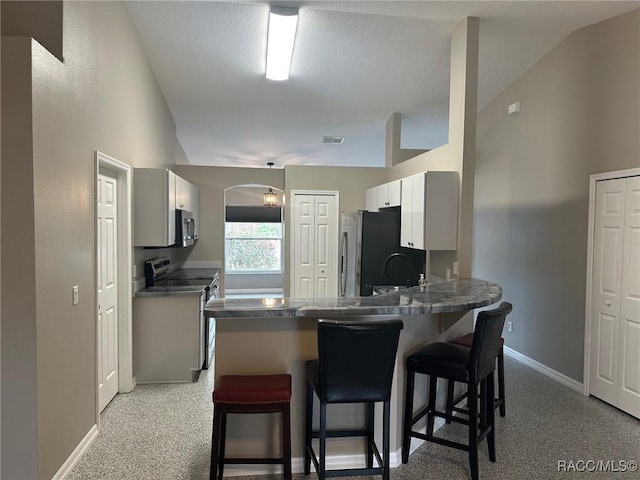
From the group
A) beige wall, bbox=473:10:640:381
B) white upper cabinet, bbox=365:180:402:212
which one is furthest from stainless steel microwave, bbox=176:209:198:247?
beige wall, bbox=473:10:640:381

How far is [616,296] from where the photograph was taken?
11.0 ft

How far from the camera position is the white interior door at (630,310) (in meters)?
3.16

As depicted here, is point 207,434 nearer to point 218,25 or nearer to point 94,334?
point 94,334

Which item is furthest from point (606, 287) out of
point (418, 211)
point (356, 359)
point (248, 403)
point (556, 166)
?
point (248, 403)

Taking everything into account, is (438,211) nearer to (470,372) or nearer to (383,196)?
(383,196)

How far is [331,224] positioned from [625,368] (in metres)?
3.84

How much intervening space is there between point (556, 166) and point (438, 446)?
2.99m

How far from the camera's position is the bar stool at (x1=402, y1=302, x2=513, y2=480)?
88.8 inches

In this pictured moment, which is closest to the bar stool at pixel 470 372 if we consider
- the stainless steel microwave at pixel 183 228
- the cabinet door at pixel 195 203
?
the stainless steel microwave at pixel 183 228

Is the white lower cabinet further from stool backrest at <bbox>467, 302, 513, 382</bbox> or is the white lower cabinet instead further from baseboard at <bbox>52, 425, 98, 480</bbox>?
stool backrest at <bbox>467, 302, 513, 382</bbox>

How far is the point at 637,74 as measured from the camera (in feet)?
10.4

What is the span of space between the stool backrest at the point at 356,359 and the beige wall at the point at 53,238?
5.10 ft

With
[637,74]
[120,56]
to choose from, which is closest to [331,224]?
[120,56]

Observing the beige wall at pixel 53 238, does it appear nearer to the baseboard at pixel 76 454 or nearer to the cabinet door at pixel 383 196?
the baseboard at pixel 76 454
